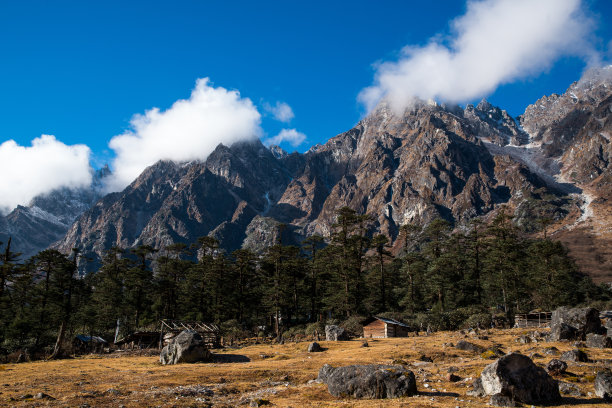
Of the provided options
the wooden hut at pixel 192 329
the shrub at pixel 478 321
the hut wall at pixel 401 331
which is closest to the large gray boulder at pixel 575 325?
the shrub at pixel 478 321

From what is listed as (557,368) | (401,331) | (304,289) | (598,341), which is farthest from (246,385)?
(304,289)

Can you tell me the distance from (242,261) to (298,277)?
36.3 feet

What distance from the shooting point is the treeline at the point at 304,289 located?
55.3 metres

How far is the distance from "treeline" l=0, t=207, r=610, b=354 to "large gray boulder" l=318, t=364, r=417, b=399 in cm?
3976

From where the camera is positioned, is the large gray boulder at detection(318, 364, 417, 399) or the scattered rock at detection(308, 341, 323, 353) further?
the scattered rock at detection(308, 341, 323, 353)

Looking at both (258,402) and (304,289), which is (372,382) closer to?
(258,402)

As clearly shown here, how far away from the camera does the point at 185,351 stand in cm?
3222

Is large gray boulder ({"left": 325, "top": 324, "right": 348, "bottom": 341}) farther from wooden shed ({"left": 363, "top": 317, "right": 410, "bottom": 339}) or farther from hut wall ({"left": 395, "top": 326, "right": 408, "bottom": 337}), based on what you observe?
hut wall ({"left": 395, "top": 326, "right": 408, "bottom": 337})

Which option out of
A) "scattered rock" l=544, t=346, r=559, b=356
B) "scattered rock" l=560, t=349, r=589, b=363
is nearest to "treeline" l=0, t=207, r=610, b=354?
"scattered rock" l=544, t=346, r=559, b=356

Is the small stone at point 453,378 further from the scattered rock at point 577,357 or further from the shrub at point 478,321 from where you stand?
the shrub at point 478,321

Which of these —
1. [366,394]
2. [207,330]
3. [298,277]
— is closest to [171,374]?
[366,394]

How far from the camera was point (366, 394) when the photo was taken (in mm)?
15617

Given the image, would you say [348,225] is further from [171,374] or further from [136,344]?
[171,374]

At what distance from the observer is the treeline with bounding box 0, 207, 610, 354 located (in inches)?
2176
